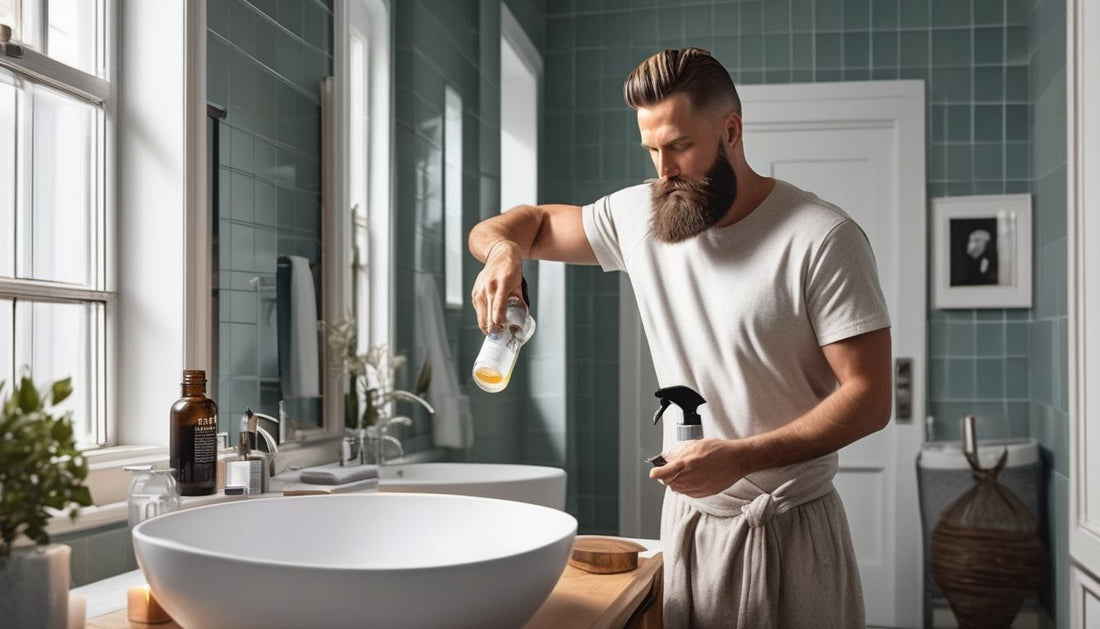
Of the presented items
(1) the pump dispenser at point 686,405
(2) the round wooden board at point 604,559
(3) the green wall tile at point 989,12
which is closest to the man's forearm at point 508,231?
(1) the pump dispenser at point 686,405

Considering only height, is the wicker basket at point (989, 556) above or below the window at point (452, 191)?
below

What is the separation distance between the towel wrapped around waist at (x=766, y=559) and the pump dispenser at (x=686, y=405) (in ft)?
0.69

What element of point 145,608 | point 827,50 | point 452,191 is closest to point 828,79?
point 827,50

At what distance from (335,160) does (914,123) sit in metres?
2.60

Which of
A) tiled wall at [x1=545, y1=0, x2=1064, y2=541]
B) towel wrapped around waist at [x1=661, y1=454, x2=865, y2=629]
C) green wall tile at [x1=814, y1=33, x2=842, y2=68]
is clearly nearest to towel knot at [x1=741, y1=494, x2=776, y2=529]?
towel wrapped around waist at [x1=661, y1=454, x2=865, y2=629]

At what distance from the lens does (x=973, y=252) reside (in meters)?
3.97

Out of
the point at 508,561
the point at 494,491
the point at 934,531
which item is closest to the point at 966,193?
the point at 934,531

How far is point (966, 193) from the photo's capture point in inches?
158

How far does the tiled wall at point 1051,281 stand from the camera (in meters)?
3.39

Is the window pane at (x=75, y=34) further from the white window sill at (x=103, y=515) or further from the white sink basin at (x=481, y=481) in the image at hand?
the white sink basin at (x=481, y=481)

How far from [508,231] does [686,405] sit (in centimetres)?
50

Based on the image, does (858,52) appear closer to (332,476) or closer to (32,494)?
(332,476)

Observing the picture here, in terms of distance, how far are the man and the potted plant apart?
0.69m

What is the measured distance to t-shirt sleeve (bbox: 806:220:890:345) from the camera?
1.46m
